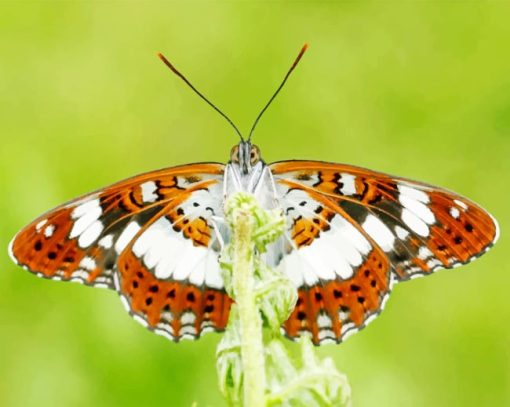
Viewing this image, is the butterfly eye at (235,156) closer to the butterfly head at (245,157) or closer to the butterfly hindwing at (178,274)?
the butterfly head at (245,157)

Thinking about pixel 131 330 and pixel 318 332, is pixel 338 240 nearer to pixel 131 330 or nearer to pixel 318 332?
pixel 318 332

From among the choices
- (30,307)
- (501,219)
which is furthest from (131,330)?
(501,219)

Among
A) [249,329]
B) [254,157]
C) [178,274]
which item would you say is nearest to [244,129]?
[178,274]

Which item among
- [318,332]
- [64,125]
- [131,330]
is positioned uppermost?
[64,125]

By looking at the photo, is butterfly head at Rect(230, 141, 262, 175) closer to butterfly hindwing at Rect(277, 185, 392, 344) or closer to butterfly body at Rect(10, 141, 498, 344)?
butterfly body at Rect(10, 141, 498, 344)

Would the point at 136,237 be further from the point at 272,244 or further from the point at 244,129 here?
the point at 244,129

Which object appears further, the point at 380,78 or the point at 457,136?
the point at 380,78
